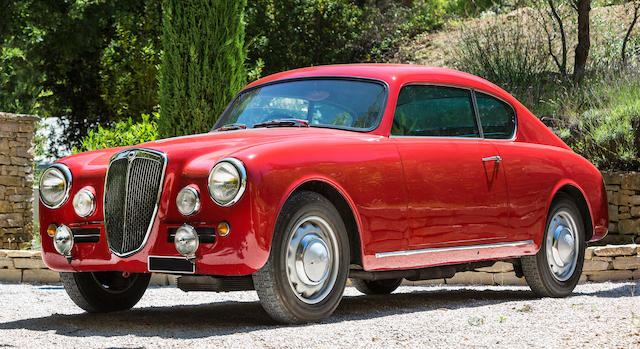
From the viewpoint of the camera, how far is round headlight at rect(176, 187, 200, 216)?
198 inches

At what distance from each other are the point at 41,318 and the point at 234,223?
2113mm

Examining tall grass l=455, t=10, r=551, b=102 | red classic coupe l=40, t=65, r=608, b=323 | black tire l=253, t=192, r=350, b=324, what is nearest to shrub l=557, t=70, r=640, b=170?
tall grass l=455, t=10, r=551, b=102

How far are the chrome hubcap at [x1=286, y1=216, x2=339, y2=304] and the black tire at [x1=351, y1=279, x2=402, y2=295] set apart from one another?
252 centimetres

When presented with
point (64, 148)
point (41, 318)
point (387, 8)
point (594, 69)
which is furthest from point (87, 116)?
point (41, 318)

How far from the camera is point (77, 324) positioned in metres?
5.73

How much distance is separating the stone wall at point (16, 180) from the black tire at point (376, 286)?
5.41m

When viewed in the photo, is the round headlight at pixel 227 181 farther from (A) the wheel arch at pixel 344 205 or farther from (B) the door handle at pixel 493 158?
(B) the door handle at pixel 493 158

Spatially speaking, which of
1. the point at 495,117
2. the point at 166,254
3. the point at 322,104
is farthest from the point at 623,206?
the point at 166,254

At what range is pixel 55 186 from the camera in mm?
5738

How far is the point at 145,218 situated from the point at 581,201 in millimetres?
4068

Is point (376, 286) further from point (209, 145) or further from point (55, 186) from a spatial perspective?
point (55, 186)

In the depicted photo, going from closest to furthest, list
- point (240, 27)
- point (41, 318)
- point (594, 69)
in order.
Result: point (41, 318), point (240, 27), point (594, 69)

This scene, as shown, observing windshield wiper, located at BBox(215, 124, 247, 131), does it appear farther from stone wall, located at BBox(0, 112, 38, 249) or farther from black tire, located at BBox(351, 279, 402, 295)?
stone wall, located at BBox(0, 112, 38, 249)

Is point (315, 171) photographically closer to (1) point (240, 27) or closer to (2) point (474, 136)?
(2) point (474, 136)
